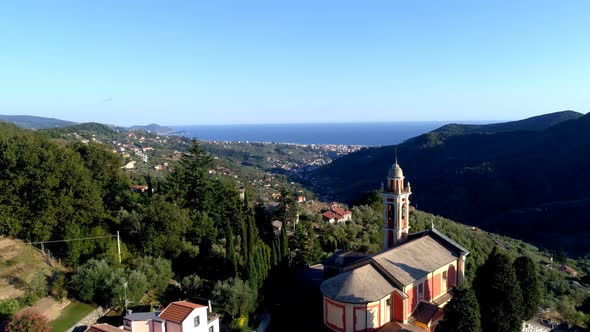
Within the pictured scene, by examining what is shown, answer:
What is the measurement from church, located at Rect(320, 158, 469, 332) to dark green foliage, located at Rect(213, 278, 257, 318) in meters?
4.69

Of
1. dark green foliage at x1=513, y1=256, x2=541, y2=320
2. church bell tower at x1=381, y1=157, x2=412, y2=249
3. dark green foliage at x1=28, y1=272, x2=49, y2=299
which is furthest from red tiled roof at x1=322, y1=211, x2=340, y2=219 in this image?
dark green foliage at x1=28, y1=272, x2=49, y2=299

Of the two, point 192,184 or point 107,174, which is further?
point 192,184

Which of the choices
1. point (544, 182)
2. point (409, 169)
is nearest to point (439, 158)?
point (409, 169)

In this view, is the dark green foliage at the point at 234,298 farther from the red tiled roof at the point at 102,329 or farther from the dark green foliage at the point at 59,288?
the dark green foliage at the point at 59,288

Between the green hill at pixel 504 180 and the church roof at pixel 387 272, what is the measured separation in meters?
64.7

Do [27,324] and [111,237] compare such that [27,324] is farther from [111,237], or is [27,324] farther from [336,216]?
[336,216]

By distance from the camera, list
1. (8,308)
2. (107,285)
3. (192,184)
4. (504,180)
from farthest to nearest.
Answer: (504,180)
(192,184)
(107,285)
(8,308)

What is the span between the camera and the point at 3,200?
2736 cm

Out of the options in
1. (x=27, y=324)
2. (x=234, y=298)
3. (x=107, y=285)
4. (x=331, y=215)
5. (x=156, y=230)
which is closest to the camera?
(x=27, y=324)

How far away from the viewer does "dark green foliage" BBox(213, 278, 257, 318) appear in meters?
24.2

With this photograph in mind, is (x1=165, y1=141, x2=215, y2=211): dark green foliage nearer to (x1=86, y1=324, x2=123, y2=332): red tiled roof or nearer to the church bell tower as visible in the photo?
the church bell tower

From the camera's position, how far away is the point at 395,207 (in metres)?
30.5

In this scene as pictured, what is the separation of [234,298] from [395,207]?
13805 mm

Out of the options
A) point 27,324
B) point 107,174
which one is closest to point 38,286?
point 27,324
